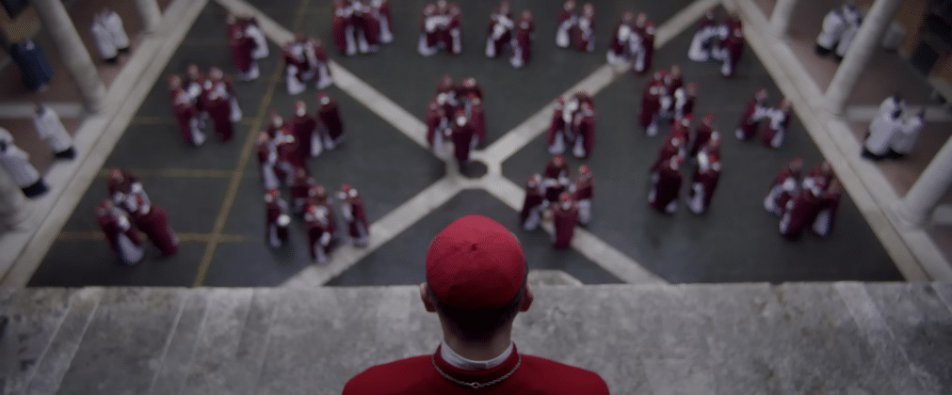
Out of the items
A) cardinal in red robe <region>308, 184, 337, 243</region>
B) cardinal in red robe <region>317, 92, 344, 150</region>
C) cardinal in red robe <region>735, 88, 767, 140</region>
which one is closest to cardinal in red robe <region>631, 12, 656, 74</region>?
cardinal in red robe <region>735, 88, 767, 140</region>

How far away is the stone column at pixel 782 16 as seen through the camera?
42.6 feet

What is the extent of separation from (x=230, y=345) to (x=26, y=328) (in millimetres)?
1800

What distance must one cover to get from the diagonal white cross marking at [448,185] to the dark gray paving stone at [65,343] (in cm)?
316

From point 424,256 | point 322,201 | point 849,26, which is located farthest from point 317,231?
point 849,26

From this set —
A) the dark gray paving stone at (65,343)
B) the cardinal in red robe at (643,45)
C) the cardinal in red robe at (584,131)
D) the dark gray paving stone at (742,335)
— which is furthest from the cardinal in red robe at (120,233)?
the cardinal in red robe at (643,45)

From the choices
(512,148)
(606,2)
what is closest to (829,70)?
(606,2)

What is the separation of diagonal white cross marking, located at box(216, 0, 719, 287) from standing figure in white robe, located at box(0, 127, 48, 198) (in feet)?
13.9

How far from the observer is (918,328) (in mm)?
5551

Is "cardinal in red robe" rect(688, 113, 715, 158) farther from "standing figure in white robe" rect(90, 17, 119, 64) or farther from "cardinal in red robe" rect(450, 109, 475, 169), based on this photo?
"standing figure in white robe" rect(90, 17, 119, 64)

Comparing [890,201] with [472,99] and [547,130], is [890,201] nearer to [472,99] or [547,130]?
[547,130]

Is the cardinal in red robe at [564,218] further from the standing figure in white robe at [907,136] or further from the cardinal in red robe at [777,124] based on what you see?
the standing figure in white robe at [907,136]

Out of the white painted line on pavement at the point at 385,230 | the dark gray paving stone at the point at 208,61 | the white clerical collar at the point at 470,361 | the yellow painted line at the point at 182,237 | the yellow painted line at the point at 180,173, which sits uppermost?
the white clerical collar at the point at 470,361

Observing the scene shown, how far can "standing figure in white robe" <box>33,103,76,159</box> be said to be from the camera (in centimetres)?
968

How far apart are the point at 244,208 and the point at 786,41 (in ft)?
36.0
